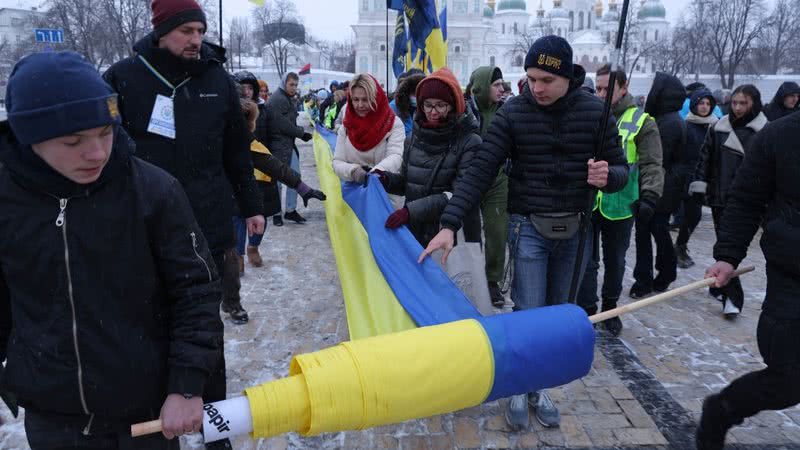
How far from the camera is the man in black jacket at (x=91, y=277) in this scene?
5.53ft

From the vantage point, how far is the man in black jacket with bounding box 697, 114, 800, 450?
262 cm

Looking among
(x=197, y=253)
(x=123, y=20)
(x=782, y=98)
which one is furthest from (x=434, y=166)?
(x=123, y=20)

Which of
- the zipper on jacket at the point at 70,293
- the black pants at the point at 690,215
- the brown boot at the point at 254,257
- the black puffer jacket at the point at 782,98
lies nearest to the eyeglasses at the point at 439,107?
the zipper on jacket at the point at 70,293

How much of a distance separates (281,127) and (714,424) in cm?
641

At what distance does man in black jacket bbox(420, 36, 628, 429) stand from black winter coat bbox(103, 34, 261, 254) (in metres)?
1.15

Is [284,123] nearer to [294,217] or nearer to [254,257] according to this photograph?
[294,217]

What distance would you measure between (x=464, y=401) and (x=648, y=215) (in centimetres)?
281

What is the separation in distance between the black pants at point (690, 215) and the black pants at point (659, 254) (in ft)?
3.05

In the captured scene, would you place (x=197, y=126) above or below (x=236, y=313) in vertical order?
above

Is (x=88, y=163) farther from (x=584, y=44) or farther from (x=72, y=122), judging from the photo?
(x=584, y=44)

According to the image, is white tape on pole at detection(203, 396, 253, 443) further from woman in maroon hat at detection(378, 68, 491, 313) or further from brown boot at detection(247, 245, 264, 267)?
brown boot at detection(247, 245, 264, 267)

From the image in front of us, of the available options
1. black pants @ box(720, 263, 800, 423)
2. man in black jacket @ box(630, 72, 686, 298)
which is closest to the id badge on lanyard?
black pants @ box(720, 263, 800, 423)

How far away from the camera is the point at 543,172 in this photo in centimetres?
345

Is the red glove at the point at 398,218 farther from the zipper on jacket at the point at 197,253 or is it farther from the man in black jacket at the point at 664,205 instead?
the man in black jacket at the point at 664,205
